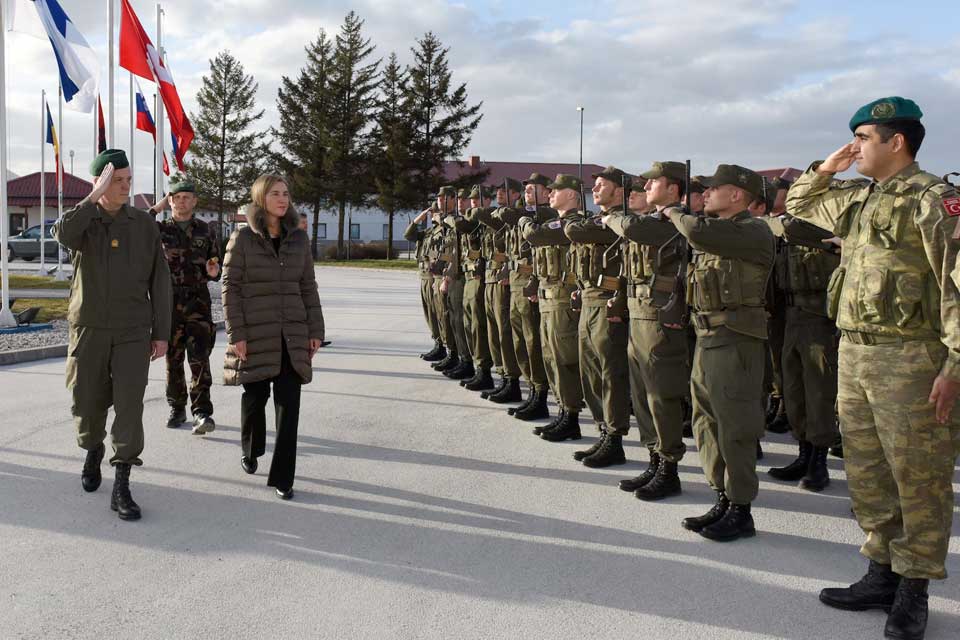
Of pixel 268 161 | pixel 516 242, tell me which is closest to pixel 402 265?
pixel 268 161

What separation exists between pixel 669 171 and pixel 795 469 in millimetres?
2328

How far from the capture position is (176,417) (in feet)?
22.5

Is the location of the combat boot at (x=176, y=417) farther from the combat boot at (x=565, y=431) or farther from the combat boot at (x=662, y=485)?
the combat boot at (x=662, y=485)

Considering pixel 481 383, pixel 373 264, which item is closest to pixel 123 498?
pixel 481 383

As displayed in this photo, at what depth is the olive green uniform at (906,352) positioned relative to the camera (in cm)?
336

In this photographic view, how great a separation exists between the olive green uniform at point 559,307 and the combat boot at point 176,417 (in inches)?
123

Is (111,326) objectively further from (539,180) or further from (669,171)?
(539,180)

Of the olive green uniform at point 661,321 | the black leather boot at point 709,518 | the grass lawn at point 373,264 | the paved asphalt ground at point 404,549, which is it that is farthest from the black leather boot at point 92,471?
the grass lawn at point 373,264

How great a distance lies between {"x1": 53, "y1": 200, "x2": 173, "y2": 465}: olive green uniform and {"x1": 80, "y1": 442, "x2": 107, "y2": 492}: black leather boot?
0.19 meters

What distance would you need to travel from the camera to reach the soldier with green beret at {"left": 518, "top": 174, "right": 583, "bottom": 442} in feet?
21.6

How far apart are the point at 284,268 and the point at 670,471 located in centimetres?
282

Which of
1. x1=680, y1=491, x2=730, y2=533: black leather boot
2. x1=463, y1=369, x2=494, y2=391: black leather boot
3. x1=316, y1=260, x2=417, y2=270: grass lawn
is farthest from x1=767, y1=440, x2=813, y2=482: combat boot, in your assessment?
x1=316, y1=260, x2=417, y2=270: grass lawn

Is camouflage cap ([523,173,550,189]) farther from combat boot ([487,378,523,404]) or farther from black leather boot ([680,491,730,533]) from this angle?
black leather boot ([680,491,730,533])

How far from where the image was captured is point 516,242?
7.72m
